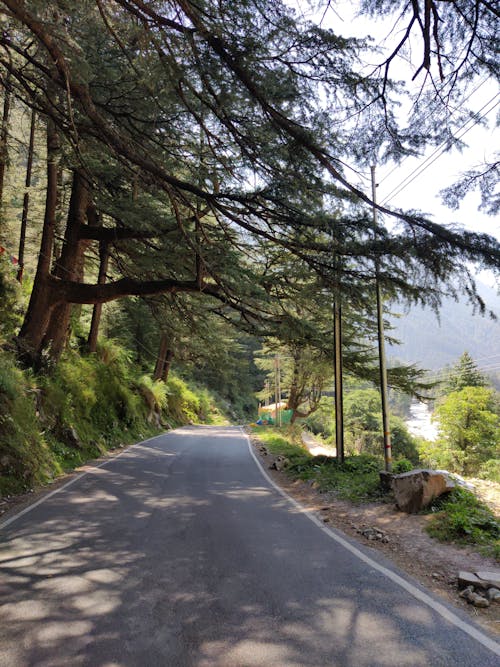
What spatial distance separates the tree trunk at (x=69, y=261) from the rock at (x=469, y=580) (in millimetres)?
12573

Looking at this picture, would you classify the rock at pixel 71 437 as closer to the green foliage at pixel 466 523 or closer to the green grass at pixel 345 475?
the green grass at pixel 345 475

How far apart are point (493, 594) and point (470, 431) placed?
112 feet

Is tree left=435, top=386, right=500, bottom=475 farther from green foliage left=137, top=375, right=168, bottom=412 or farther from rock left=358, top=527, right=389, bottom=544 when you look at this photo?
rock left=358, top=527, right=389, bottom=544

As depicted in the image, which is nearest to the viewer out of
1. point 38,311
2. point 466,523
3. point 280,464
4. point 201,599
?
point 201,599

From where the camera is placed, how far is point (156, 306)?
13.8m

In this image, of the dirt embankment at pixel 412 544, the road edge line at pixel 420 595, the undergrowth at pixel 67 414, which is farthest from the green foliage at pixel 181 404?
the road edge line at pixel 420 595

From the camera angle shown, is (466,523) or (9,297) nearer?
(466,523)

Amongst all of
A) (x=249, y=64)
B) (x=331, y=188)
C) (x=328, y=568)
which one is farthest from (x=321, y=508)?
(x=249, y=64)

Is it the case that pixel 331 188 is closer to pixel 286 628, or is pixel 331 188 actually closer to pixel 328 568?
pixel 328 568

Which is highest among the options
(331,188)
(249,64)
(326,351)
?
(249,64)

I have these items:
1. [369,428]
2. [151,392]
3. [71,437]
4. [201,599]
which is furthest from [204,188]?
[369,428]

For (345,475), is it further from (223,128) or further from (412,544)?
(223,128)

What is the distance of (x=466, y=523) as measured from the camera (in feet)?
21.6

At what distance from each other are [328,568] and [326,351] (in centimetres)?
886
